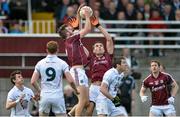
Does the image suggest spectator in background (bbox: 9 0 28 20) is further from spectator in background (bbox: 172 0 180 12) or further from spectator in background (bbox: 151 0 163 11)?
spectator in background (bbox: 172 0 180 12)

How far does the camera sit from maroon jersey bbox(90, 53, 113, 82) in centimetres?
2491

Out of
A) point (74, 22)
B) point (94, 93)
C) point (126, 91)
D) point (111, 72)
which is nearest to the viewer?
point (111, 72)

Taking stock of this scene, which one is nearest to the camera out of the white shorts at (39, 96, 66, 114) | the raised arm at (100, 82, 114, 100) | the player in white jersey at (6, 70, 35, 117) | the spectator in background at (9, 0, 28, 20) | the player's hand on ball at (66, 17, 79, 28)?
the white shorts at (39, 96, 66, 114)

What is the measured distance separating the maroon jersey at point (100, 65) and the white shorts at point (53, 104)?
2207 millimetres

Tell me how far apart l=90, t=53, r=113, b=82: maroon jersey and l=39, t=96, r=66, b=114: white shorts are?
7.24 feet

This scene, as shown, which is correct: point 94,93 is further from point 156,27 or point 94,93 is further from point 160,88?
point 156,27

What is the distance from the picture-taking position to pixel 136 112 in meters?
31.9

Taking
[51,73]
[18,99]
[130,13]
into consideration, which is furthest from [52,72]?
[130,13]

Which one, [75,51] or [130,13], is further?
[130,13]

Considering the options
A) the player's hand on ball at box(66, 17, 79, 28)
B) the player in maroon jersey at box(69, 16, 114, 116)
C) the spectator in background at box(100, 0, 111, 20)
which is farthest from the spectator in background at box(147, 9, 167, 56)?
the player's hand on ball at box(66, 17, 79, 28)

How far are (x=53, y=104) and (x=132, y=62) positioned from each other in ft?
31.0

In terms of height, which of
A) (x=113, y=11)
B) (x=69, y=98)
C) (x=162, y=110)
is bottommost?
(x=162, y=110)

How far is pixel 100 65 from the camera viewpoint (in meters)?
25.0

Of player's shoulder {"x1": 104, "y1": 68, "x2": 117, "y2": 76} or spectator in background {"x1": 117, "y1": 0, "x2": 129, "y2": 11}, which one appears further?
spectator in background {"x1": 117, "y1": 0, "x2": 129, "y2": 11}
